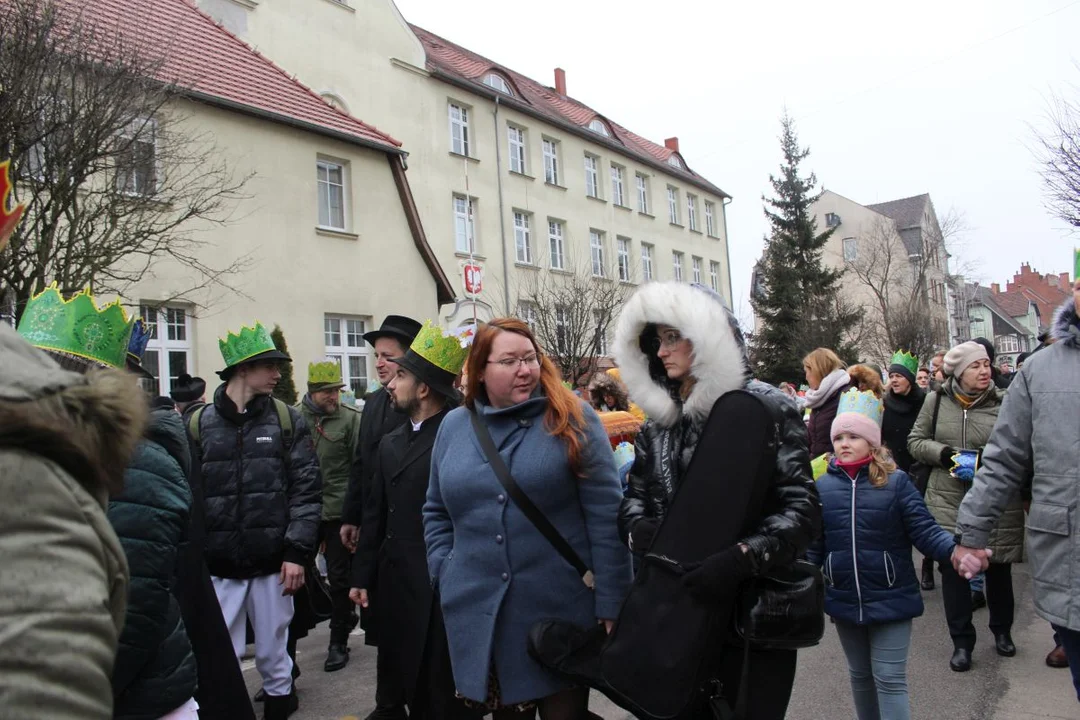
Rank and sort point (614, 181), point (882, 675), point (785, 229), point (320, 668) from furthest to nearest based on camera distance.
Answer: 1. point (785, 229)
2. point (614, 181)
3. point (320, 668)
4. point (882, 675)

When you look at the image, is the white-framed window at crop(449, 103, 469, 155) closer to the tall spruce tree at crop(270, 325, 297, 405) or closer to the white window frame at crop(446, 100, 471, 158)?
the white window frame at crop(446, 100, 471, 158)

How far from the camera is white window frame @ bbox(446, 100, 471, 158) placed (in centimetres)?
2405

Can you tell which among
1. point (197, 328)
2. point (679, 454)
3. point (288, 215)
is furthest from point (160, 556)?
point (288, 215)

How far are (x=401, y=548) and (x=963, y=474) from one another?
3813mm

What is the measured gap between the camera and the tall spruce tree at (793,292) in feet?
114

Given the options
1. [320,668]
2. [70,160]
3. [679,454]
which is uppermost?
[70,160]

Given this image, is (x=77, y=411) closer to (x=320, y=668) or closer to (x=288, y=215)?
(x=320, y=668)

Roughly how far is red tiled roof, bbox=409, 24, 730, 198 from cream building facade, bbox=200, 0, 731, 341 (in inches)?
3.8

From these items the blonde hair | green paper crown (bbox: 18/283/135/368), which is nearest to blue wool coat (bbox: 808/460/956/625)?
green paper crown (bbox: 18/283/135/368)

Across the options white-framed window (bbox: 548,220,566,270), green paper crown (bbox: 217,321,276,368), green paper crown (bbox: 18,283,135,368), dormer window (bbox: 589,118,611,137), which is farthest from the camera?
dormer window (bbox: 589,118,611,137)

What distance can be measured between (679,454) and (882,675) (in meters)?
1.70

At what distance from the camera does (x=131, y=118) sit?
372 inches

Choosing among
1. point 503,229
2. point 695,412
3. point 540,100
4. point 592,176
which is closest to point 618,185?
point 592,176

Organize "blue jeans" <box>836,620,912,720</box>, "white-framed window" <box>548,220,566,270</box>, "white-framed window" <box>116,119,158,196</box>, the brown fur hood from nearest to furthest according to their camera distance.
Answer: the brown fur hood < "blue jeans" <box>836,620,912,720</box> < "white-framed window" <box>116,119,158,196</box> < "white-framed window" <box>548,220,566,270</box>
